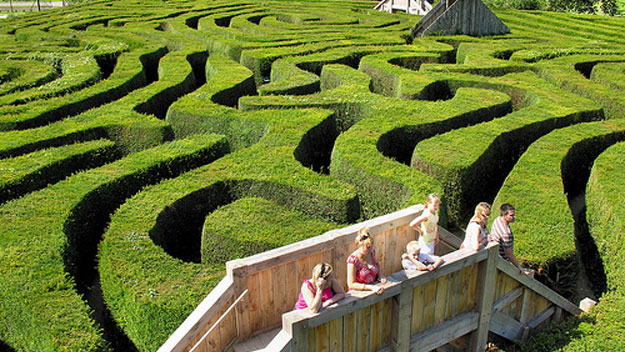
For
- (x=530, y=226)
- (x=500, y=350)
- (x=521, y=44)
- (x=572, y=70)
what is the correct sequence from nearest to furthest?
(x=500, y=350)
(x=530, y=226)
(x=572, y=70)
(x=521, y=44)

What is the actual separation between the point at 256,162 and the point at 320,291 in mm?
6546

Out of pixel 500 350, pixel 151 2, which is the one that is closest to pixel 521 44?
pixel 500 350

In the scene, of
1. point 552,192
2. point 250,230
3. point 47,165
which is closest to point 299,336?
point 250,230

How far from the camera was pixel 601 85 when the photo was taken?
19.4 metres

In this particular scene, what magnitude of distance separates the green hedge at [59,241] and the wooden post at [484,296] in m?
5.82

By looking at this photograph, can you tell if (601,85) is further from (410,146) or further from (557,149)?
(410,146)

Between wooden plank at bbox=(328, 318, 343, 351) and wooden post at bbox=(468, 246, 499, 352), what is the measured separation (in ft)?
8.79

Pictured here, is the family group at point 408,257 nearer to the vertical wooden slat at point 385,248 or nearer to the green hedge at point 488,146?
the vertical wooden slat at point 385,248

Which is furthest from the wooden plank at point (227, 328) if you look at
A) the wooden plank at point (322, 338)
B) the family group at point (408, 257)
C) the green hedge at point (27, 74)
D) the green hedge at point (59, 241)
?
the green hedge at point (27, 74)

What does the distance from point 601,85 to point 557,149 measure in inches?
271

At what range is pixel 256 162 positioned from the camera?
13.3m

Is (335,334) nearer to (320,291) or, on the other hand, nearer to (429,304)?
(320,291)

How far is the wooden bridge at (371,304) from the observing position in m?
7.48

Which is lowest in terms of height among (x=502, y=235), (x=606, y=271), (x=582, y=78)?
(x=606, y=271)
